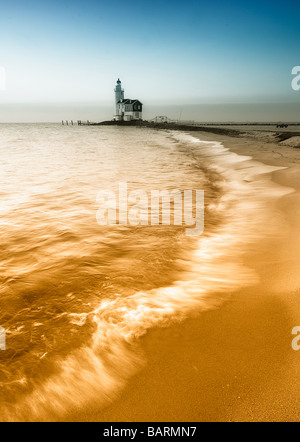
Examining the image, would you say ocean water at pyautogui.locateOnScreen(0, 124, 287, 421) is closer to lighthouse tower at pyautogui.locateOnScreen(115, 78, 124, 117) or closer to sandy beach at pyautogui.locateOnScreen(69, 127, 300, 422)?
sandy beach at pyautogui.locateOnScreen(69, 127, 300, 422)

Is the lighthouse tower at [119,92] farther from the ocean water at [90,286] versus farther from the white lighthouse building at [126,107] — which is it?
the ocean water at [90,286]

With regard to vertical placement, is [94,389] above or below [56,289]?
below

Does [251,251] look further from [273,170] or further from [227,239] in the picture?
[273,170]

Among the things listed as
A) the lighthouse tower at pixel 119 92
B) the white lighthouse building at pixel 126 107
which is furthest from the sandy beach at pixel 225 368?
the lighthouse tower at pixel 119 92

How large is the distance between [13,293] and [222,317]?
2.58 meters

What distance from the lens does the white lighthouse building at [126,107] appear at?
104m

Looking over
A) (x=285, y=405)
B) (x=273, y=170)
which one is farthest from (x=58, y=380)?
(x=273, y=170)

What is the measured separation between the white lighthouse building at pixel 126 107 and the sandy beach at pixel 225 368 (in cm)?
11221

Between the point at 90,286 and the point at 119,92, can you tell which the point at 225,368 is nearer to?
the point at 90,286

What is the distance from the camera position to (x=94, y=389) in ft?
6.37

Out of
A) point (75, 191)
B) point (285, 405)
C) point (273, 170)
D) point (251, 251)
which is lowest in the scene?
point (285, 405)

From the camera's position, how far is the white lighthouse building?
104 m

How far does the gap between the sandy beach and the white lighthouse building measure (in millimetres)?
112213
